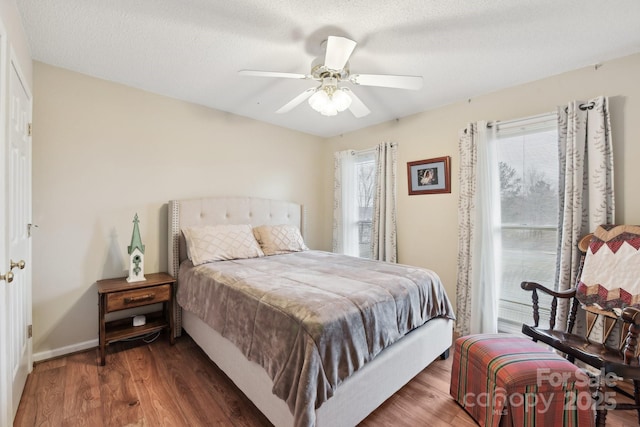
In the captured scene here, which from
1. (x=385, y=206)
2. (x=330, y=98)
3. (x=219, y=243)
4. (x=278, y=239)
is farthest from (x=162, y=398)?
(x=385, y=206)

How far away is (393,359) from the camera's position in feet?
5.73

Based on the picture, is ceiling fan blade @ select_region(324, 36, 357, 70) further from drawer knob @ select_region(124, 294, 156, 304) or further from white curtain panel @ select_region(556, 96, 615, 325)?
drawer knob @ select_region(124, 294, 156, 304)

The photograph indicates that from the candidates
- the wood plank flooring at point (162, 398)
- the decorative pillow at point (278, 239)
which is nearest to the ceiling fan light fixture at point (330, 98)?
the decorative pillow at point (278, 239)

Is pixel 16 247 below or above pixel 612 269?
above

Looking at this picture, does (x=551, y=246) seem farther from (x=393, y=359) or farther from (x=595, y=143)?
(x=393, y=359)

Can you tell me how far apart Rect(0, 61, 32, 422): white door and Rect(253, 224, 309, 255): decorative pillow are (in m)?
1.88

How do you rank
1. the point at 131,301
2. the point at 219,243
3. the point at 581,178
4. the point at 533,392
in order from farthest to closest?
the point at 219,243
the point at 131,301
the point at 581,178
the point at 533,392

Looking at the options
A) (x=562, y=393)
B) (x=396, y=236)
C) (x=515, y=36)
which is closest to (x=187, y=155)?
(x=396, y=236)

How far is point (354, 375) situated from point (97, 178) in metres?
2.69

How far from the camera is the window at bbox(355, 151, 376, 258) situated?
3.88 metres

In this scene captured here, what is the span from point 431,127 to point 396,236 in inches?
53.8

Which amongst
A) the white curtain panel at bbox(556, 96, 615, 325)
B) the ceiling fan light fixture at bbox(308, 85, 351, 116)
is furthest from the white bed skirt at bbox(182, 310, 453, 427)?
the ceiling fan light fixture at bbox(308, 85, 351, 116)

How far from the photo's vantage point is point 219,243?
2713 millimetres

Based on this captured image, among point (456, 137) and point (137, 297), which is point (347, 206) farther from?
point (137, 297)
